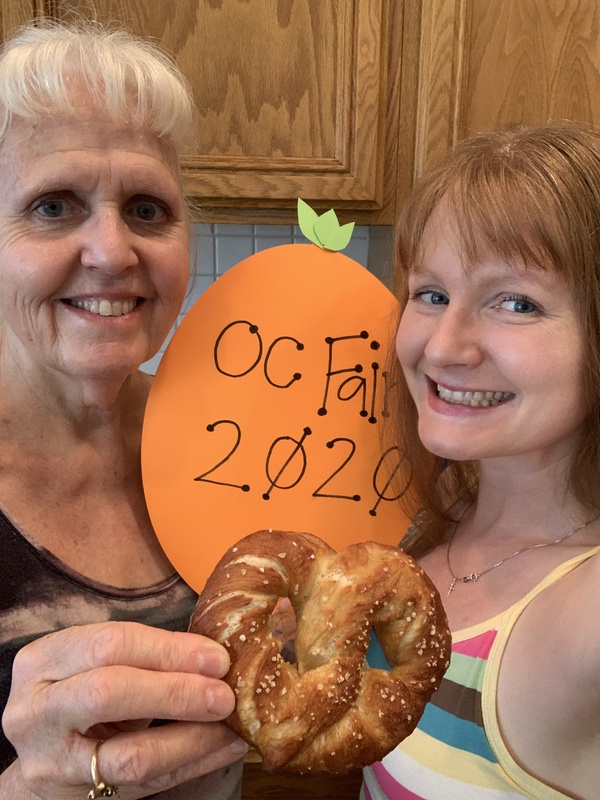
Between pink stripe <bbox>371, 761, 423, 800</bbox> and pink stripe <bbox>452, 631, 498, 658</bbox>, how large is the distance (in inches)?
6.4

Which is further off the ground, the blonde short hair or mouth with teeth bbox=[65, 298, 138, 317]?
the blonde short hair

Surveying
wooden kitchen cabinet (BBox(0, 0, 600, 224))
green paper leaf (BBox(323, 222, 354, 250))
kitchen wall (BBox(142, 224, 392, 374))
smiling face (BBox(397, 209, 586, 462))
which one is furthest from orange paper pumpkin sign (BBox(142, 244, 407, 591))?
kitchen wall (BBox(142, 224, 392, 374))

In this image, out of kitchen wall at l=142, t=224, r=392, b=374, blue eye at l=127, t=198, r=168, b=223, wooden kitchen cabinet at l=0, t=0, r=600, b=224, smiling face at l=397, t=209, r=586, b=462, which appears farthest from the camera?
kitchen wall at l=142, t=224, r=392, b=374

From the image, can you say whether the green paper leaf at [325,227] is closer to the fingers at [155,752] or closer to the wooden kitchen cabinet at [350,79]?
the wooden kitchen cabinet at [350,79]

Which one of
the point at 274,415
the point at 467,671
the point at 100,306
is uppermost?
the point at 100,306

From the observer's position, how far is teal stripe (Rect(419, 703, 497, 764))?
2.11 ft

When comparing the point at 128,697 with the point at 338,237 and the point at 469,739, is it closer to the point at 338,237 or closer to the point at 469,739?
the point at 469,739

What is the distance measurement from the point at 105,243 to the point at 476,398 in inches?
17.1

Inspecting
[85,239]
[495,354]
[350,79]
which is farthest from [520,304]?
[350,79]

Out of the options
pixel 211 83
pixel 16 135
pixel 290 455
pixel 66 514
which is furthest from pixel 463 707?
pixel 211 83

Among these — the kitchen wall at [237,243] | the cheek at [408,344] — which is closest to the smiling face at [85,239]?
the cheek at [408,344]

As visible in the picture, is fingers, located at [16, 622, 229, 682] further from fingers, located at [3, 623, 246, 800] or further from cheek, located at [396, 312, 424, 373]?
cheek, located at [396, 312, 424, 373]

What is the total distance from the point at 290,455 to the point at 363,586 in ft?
0.87

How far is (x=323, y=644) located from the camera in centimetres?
54
